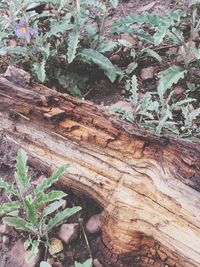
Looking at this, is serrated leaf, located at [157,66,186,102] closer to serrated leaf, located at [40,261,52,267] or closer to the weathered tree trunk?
the weathered tree trunk

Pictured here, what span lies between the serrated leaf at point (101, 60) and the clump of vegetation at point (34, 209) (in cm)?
105

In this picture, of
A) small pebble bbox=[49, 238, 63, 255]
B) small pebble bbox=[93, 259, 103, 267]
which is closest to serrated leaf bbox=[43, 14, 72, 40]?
small pebble bbox=[49, 238, 63, 255]

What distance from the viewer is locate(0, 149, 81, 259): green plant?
2.44 metres

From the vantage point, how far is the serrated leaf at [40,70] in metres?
3.09

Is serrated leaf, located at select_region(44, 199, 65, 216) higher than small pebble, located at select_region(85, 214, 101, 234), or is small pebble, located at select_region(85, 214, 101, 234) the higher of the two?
serrated leaf, located at select_region(44, 199, 65, 216)

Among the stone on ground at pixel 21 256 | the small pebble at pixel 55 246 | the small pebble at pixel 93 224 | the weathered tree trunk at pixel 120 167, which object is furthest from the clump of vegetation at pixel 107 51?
the stone on ground at pixel 21 256

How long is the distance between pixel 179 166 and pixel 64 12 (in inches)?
80.5

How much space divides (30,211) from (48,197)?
121 mm

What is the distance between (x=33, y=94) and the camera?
2.69m

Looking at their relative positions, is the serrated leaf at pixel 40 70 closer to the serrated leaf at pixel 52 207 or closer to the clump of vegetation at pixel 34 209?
the clump of vegetation at pixel 34 209

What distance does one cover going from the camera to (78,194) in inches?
107

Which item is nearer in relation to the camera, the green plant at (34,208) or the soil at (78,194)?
the green plant at (34,208)

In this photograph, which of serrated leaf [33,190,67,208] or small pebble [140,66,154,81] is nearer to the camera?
serrated leaf [33,190,67,208]

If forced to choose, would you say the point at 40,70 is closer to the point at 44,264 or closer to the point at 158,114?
the point at 158,114
